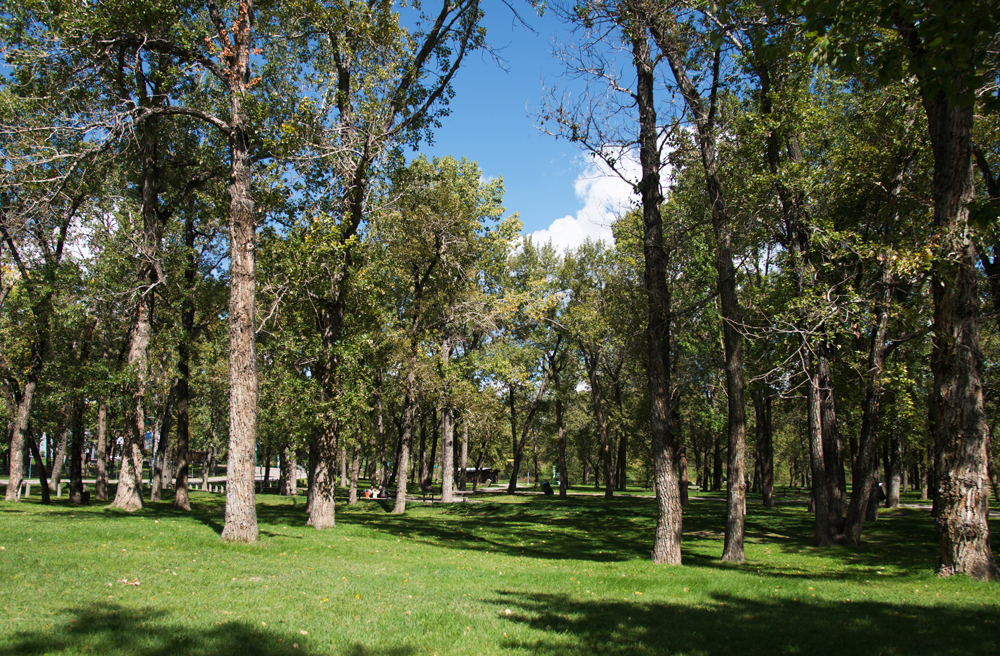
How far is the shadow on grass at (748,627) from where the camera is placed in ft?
17.7

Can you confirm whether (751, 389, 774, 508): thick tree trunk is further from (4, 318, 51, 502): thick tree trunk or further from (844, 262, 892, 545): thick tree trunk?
(4, 318, 51, 502): thick tree trunk

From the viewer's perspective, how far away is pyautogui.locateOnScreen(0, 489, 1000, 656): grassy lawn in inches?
203

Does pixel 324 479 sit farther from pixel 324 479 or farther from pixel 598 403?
pixel 598 403

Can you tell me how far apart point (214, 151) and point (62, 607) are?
1639 cm

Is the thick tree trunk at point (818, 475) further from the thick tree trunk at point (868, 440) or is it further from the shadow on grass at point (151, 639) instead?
the shadow on grass at point (151, 639)

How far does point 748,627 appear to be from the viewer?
635 centimetres

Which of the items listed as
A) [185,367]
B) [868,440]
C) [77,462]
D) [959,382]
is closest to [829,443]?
[868,440]

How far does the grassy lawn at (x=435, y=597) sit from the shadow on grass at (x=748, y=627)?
29 millimetres

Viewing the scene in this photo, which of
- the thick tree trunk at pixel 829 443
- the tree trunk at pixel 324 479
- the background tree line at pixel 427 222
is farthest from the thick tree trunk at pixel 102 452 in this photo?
the thick tree trunk at pixel 829 443

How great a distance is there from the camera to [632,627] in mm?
6180

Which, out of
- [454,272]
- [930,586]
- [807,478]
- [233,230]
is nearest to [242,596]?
[233,230]

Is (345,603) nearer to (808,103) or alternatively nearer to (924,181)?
(808,103)

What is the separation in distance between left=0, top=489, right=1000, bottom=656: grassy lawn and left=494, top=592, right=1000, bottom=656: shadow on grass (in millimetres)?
29

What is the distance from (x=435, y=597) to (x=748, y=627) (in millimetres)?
3661
